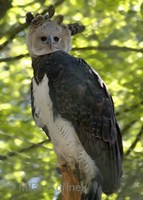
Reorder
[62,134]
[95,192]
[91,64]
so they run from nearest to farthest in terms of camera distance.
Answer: [95,192]
[62,134]
[91,64]

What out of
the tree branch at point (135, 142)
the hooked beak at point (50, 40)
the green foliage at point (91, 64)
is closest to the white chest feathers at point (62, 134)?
the hooked beak at point (50, 40)

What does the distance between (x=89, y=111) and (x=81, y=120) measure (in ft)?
0.32

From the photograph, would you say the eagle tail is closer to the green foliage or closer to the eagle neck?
the eagle neck

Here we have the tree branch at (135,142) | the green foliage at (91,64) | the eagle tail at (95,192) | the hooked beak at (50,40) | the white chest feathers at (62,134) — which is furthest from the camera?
the tree branch at (135,142)

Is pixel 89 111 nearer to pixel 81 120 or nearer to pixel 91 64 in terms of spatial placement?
pixel 81 120

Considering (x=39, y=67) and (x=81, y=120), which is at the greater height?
(x=39, y=67)

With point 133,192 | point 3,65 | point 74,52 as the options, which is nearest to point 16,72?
point 3,65

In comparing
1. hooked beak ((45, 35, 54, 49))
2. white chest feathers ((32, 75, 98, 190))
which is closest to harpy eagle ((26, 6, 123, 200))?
white chest feathers ((32, 75, 98, 190))

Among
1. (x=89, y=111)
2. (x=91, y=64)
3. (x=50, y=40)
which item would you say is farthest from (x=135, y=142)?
(x=89, y=111)

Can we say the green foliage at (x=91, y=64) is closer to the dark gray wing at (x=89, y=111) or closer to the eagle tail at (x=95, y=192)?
the eagle tail at (x=95, y=192)

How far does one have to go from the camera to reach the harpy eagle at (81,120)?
5262mm

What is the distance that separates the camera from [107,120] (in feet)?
17.5

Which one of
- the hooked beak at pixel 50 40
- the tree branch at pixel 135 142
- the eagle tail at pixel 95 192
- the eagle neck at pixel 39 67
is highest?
the hooked beak at pixel 50 40

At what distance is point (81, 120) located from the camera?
5.36 metres
